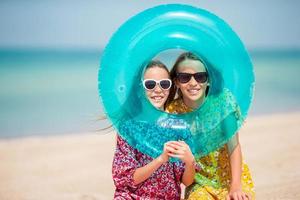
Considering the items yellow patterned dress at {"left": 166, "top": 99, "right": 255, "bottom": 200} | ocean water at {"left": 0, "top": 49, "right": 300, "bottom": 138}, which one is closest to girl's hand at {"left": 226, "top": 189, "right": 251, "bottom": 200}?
yellow patterned dress at {"left": 166, "top": 99, "right": 255, "bottom": 200}

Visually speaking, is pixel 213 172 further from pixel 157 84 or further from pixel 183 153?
A: pixel 157 84

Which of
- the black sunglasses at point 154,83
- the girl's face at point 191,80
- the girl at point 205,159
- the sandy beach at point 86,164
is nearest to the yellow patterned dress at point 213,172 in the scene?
the girl at point 205,159

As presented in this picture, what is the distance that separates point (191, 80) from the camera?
9.24ft

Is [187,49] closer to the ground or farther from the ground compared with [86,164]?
farther from the ground

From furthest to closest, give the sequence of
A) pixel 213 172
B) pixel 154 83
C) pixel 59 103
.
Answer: pixel 59 103 → pixel 213 172 → pixel 154 83

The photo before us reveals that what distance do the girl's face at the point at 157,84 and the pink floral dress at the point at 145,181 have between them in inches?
10.1

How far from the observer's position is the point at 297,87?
41.9ft

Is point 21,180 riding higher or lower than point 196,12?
lower

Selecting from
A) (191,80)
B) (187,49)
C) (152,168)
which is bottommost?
(152,168)

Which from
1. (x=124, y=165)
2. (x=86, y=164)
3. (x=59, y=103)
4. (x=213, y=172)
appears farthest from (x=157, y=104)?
(x=59, y=103)

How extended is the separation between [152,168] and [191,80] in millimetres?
462

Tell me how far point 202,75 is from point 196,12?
12.1 inches

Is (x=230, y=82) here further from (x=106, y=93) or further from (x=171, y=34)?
(x=106, y=93)

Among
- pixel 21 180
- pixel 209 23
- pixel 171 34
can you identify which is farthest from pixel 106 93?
pixel 21 180
